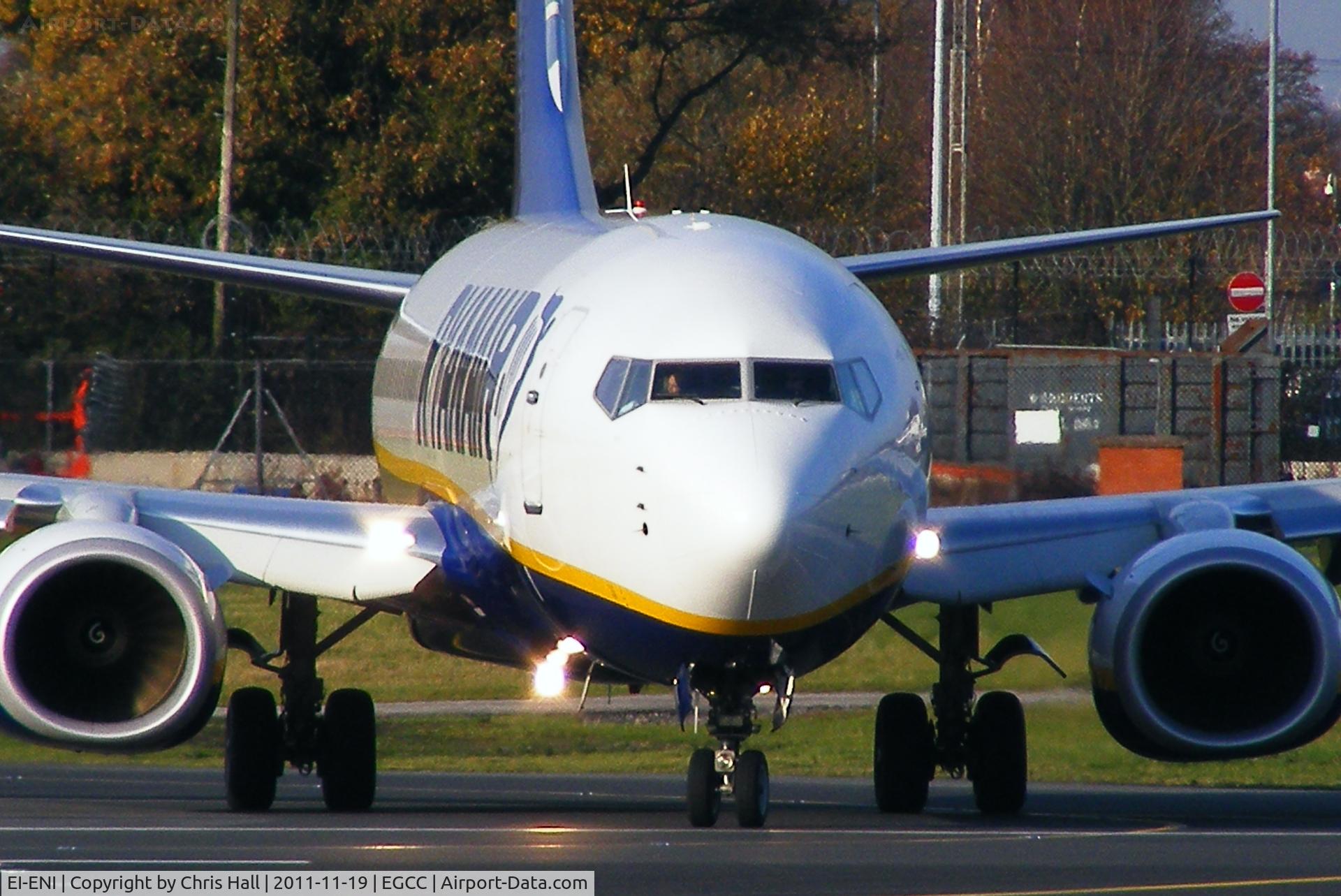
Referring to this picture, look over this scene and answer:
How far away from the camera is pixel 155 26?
45.2 meters

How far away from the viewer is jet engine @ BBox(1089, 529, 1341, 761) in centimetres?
1401

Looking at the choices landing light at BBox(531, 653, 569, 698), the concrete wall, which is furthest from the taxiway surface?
the concrete wall

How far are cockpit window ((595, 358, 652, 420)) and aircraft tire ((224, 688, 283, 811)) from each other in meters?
4.47

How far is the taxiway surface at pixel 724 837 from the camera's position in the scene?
11164 mm

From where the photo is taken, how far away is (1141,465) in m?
30.5

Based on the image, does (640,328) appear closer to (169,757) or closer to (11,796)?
(11,796)

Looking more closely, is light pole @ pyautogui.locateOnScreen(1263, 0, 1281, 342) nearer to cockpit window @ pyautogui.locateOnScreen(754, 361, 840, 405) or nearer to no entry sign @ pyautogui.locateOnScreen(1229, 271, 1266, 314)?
no entry sign @ pyautogui.locateOnScreen(1229, 271, 1266, 314)

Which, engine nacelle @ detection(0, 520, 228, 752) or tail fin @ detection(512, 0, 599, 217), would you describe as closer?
engine nacelle @ detection(0, 520, 228, 752)

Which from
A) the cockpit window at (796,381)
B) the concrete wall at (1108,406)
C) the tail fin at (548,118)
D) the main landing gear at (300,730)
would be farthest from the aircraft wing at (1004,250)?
the concrete wall at (1108,406)

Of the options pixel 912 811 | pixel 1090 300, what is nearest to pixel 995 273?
pixel 1090 300

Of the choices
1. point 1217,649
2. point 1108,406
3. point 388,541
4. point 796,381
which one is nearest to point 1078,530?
point 1217,649

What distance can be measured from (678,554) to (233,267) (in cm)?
744

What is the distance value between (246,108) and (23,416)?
1170 cm

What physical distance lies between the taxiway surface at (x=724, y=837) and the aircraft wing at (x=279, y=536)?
4.32 feet
